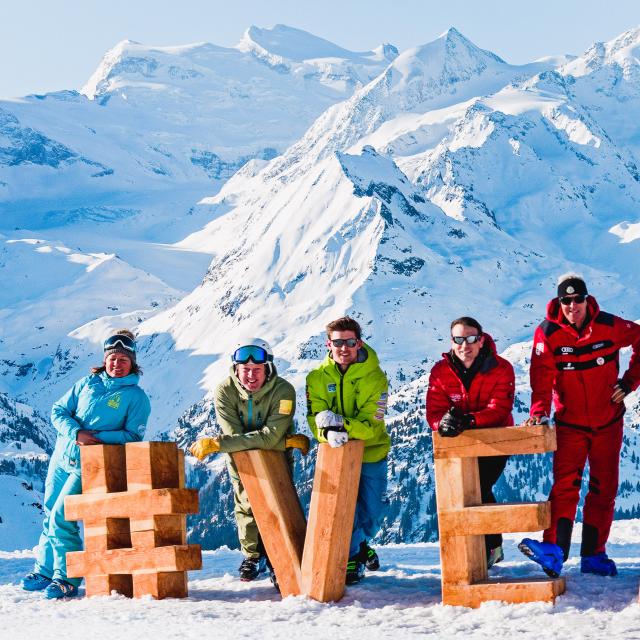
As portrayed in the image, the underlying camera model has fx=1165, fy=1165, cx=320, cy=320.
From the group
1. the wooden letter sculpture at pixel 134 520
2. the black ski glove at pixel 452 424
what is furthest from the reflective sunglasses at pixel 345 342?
the wooden letter sculpture at pixel 134 520

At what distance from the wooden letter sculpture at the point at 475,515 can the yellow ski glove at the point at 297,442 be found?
1.10 m

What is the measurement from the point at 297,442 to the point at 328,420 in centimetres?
35

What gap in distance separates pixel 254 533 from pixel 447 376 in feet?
6.60

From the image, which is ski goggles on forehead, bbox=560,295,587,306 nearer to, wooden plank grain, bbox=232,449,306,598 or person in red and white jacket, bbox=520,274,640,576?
person in red and white jacket, bbox=520,274,640,576

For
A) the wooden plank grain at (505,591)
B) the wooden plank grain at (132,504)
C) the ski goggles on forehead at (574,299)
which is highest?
the ski goggles on forehead at (574,299)

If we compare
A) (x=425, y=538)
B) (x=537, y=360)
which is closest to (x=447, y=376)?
(x=537, y=360)

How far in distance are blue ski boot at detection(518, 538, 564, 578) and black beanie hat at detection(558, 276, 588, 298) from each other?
1.88 m

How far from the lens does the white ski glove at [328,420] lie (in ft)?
27.1

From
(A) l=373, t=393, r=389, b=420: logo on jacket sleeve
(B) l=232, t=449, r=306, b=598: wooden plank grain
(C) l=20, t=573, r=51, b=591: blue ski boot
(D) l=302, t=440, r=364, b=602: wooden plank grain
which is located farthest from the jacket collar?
(A) l=373, t=393, r=389, b=420: logo on jacket sleeve

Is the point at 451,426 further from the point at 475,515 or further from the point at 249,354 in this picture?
the point at 249,354

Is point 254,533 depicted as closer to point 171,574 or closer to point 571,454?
point 171,574

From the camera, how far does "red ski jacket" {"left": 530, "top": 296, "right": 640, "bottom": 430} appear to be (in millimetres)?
8680

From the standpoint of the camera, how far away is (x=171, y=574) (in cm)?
838

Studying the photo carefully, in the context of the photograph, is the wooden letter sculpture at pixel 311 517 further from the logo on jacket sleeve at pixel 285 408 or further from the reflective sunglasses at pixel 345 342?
the reflective sunglasses at pixel 345 342
